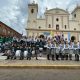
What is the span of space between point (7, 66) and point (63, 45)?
611cm

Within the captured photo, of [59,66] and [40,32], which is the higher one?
[40,32]

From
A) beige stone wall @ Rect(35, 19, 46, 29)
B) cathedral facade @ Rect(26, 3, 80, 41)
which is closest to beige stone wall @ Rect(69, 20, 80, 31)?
cathedral facade @ Rect(26, 3, 80, 41)

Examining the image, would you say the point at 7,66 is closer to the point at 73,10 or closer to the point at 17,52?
the point at 17,52

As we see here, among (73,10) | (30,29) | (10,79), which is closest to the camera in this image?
(10,79)

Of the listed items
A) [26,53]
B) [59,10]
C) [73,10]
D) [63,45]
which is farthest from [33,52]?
[73,10]

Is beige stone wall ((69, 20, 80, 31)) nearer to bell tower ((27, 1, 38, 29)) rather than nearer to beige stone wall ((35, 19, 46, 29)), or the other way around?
beige stone wall ((35, 19, 46, 29))

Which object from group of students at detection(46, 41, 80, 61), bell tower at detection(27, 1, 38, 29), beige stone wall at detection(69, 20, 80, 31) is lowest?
group of students at detection(46, 41, 80, 61)

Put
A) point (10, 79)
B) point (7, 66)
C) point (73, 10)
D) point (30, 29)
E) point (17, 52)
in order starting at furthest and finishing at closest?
point (73, 10), point (30, 29), point (17, 52), point (7, 66), point (10, 79)

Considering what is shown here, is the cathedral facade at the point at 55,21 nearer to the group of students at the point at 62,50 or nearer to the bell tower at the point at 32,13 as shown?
the bell tower at the point at 32,13

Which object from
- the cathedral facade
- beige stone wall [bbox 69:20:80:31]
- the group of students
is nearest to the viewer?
the group of students

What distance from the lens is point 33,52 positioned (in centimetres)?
1650

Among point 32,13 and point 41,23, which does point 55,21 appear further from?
point 32,13

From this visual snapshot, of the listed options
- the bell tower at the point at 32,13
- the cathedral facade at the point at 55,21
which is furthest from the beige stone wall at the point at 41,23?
the bell tower at the point at 32,13

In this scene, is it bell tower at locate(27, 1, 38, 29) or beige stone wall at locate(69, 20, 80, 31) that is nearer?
bell tower at locate(27, 1, 38, 29)
